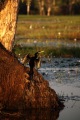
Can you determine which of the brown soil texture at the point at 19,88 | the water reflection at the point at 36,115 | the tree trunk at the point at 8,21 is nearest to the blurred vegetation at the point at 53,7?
the tree trunk at the point at 8,21

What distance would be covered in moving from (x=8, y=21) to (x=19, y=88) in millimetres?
2149

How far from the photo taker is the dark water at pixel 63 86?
13.6 meters

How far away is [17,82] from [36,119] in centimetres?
105

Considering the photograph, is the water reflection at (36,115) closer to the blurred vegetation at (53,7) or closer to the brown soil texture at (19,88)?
the brown soil texture at (19,88)

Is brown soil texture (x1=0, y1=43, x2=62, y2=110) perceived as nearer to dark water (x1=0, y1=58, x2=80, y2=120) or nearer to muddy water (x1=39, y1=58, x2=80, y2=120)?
dark water (x1=0, y1=58, x2=80, y2=120)

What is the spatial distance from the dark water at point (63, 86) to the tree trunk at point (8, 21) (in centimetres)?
205

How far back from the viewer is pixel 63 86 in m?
17.7

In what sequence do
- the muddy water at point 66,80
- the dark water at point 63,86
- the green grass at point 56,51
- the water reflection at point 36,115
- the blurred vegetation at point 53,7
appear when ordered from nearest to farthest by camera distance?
the water reflection at point 36,115 < the dark water at point 63,86 < the muddy water at point 66,80 < the green grass at point 56,51 < the blurred vegetation at point 53,7

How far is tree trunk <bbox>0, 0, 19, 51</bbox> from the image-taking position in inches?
597

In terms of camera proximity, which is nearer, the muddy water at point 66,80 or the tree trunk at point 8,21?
the muddy water at point 66,80

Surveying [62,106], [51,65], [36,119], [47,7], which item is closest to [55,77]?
[51,65]

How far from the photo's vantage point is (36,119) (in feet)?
43.9

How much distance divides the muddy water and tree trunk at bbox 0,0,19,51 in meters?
2.05

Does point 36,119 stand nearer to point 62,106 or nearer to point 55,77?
point 62,106
